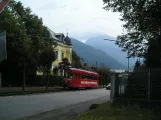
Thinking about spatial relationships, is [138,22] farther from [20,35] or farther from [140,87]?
[20,35]

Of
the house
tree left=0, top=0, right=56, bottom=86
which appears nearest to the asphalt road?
tree left=0, top=0, right=56, bottom=86

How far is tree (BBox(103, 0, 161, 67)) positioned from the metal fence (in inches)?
92.3

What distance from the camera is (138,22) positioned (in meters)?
20.5

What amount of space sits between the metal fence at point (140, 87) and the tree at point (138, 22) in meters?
2.35

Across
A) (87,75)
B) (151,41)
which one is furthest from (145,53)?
(87,75)

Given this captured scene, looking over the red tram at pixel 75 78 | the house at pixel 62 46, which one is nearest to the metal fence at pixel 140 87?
the red tram at pixel 75 78

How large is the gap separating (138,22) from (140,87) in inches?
161

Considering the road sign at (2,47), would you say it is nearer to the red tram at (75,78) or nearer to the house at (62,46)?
the red tram at (75,78)

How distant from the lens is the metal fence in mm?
17750

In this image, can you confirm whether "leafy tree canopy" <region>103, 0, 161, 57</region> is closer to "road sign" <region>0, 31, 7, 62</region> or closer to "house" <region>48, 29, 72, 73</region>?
"road sign" <region>0, 31, 7, 62</region>

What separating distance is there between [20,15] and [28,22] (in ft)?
6.23

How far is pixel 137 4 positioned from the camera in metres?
20.2

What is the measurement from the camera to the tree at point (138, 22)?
17.5m

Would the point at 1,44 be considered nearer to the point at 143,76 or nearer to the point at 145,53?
the point at 143,76
